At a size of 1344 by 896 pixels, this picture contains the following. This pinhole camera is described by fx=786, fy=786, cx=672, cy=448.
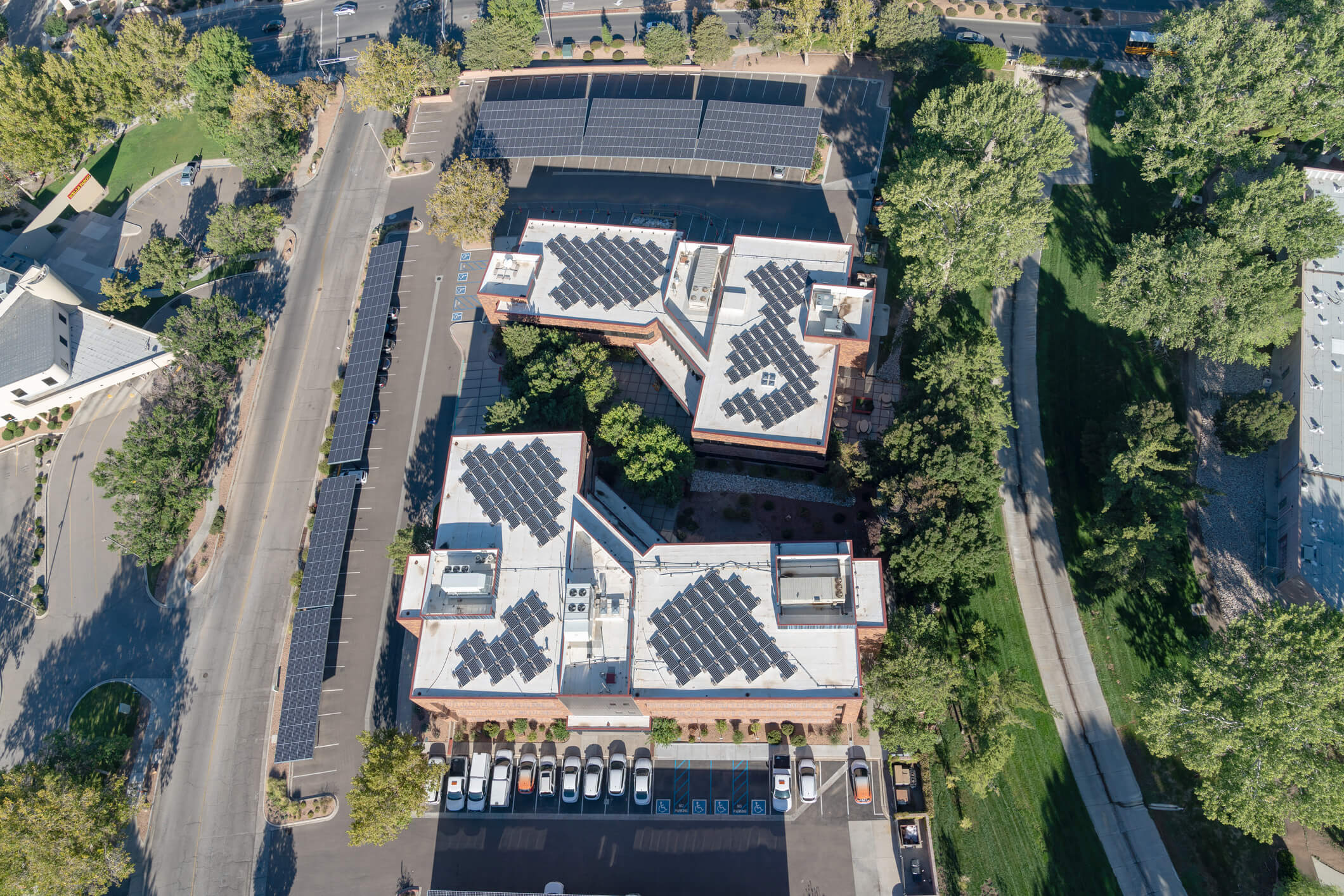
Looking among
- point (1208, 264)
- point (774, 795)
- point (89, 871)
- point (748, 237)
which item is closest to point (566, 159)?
point (748, 237)

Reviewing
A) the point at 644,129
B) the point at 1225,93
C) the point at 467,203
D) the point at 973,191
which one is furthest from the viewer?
the point at 644,129

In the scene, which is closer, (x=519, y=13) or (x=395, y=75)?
(x=395, y=75)

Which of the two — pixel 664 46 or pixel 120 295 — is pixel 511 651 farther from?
pixel 664 46

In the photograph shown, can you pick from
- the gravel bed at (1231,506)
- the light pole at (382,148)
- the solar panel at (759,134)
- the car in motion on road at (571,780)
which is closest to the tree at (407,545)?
the car in motion on road at (571,780)

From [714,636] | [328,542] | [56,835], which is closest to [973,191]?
[714,636]

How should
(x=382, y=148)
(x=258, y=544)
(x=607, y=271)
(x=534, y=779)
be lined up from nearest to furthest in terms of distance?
(x=534, y=779) → (x=607, y=271) → (x=258, y=544) → (x=382, y=148)

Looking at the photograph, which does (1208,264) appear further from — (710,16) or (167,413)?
Answer: (167,413)

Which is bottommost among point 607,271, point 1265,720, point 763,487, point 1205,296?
point 1265,720
